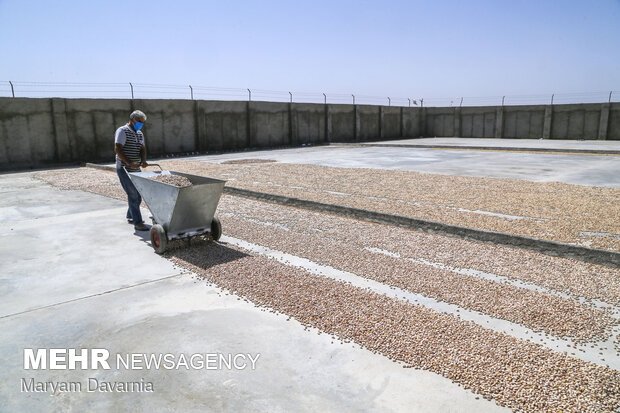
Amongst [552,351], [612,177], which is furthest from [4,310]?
[612,177]

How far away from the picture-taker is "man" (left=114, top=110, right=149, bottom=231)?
727 cm

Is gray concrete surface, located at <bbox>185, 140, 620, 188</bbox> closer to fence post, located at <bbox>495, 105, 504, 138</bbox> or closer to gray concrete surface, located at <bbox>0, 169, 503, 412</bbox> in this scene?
gray concrete surface, located at <bbox>0, 169, 503, 412</bbox>

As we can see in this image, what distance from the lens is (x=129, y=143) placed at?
7430mm

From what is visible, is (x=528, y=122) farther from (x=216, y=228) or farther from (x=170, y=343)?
(x=170, y=343)

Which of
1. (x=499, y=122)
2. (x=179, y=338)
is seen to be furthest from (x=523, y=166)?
(x=499, y=122)

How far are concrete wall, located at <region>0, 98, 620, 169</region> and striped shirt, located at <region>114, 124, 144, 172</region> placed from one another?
45.3 feet

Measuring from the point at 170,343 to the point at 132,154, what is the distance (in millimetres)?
4700

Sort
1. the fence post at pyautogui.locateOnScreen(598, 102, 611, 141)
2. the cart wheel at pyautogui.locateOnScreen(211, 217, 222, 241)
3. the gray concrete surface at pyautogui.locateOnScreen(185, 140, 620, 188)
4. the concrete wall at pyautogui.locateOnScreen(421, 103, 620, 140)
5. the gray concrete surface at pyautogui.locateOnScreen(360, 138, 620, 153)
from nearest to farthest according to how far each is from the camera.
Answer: the cart wheel at pyautogui.locateOnScreen(211, 217, 222, 241) < the gray concrete surface at pyautogui.locateOnScreen(185, 140, 620, 188) < the gray concrete surface at pyautogui.locateOnScreen(360, 138, 620, 153) < the fence post at pyautogui.locateOnScreen(598, 102, 611, 141) < the concrete wall at pyautogui.locateOnScreen(421, 103, 620, 140)

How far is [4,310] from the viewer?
14.6ft

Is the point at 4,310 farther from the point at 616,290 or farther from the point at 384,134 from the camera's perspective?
the point at 384,134

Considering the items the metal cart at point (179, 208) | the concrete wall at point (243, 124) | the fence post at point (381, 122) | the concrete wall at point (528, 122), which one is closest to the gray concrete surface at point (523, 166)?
the concrete wall at point (243, 124)

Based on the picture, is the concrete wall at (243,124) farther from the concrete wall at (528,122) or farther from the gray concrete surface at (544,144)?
the gray concrete surface at (544,144)

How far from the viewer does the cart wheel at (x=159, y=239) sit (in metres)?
6.06

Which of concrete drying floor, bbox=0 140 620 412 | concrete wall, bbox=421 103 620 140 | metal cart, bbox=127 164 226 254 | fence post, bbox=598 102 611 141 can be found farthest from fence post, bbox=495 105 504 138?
metal cart, bbox=127 164 226 254
